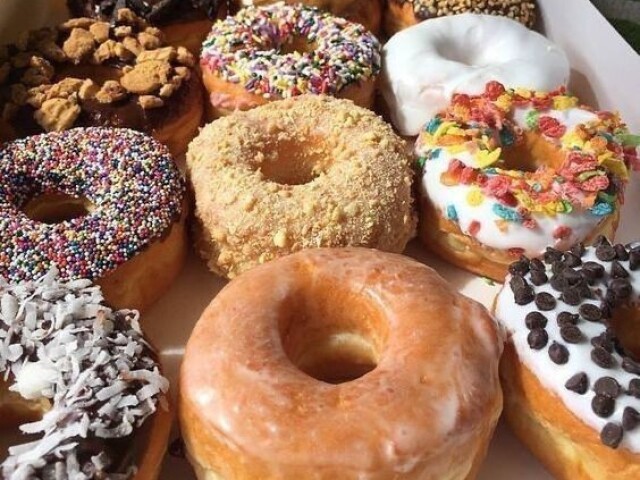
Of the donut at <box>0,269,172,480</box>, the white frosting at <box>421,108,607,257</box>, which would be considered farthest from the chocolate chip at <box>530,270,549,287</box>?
the donut at <box>0,269,172,480</box>

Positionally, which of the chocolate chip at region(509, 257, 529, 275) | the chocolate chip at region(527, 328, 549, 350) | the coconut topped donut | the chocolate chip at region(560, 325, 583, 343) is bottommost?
the chocolate chip at region(527, 328, 549, 350)

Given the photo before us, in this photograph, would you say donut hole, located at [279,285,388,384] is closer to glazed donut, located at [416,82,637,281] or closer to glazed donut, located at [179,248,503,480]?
glazed donut, located at [179,248,503,480]

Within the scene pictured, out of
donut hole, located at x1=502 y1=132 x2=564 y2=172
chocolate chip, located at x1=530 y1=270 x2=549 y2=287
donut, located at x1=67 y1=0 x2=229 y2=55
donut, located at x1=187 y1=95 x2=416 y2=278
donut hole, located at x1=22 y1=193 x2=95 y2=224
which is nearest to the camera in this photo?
chocolate chip, located at x1=530 y1=270 x2=549 y2=287

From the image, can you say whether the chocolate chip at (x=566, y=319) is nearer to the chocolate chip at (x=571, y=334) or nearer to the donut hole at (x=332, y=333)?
the chocolate chip at (x=571, y=334)

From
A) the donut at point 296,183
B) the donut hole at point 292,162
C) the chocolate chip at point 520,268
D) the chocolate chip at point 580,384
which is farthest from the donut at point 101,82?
the chocolate chip at point 580,384

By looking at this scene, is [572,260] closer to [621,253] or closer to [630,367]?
[621,253]

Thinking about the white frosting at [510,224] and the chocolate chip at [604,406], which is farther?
the white frosting at [510,224]
